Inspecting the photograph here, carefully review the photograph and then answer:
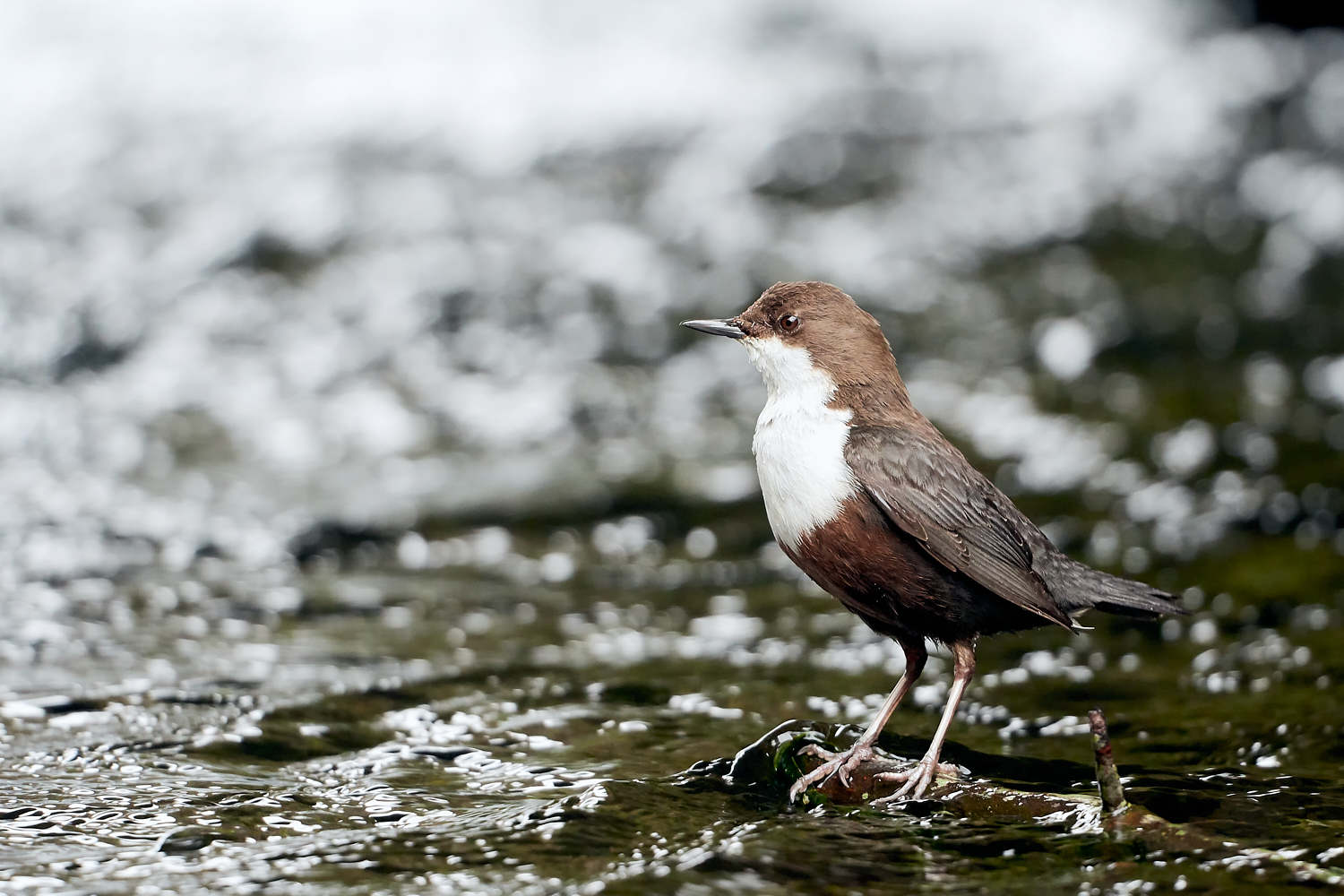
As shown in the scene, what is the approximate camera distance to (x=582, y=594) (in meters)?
6.38

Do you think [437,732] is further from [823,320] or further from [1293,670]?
[1293,670]

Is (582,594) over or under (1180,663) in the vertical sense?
over

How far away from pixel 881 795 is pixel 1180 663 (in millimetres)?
2380

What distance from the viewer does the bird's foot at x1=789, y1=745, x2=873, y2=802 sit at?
10.9 ft

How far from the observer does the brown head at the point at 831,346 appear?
3.67 m

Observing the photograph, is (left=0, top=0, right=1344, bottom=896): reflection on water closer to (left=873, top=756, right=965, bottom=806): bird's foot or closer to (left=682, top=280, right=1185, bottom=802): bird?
(left=873, top=756, right=965, bottom=806): bird's foot

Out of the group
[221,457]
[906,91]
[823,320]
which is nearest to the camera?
[823,320]

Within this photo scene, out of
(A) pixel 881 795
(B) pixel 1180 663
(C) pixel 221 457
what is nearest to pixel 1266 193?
(B) pixel 1180 663

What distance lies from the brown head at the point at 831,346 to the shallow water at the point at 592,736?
3.02 ft

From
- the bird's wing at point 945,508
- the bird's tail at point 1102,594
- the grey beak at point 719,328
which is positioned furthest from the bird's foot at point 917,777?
the grey beak at point 719,328

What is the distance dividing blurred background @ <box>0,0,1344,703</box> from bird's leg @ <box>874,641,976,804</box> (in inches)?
122

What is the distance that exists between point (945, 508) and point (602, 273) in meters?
7.59

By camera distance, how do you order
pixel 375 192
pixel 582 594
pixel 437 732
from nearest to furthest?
pixel 437 732
pixel 582 594
pixel 375 192

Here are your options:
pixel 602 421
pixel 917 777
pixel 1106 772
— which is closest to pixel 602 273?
pixel 602 421
